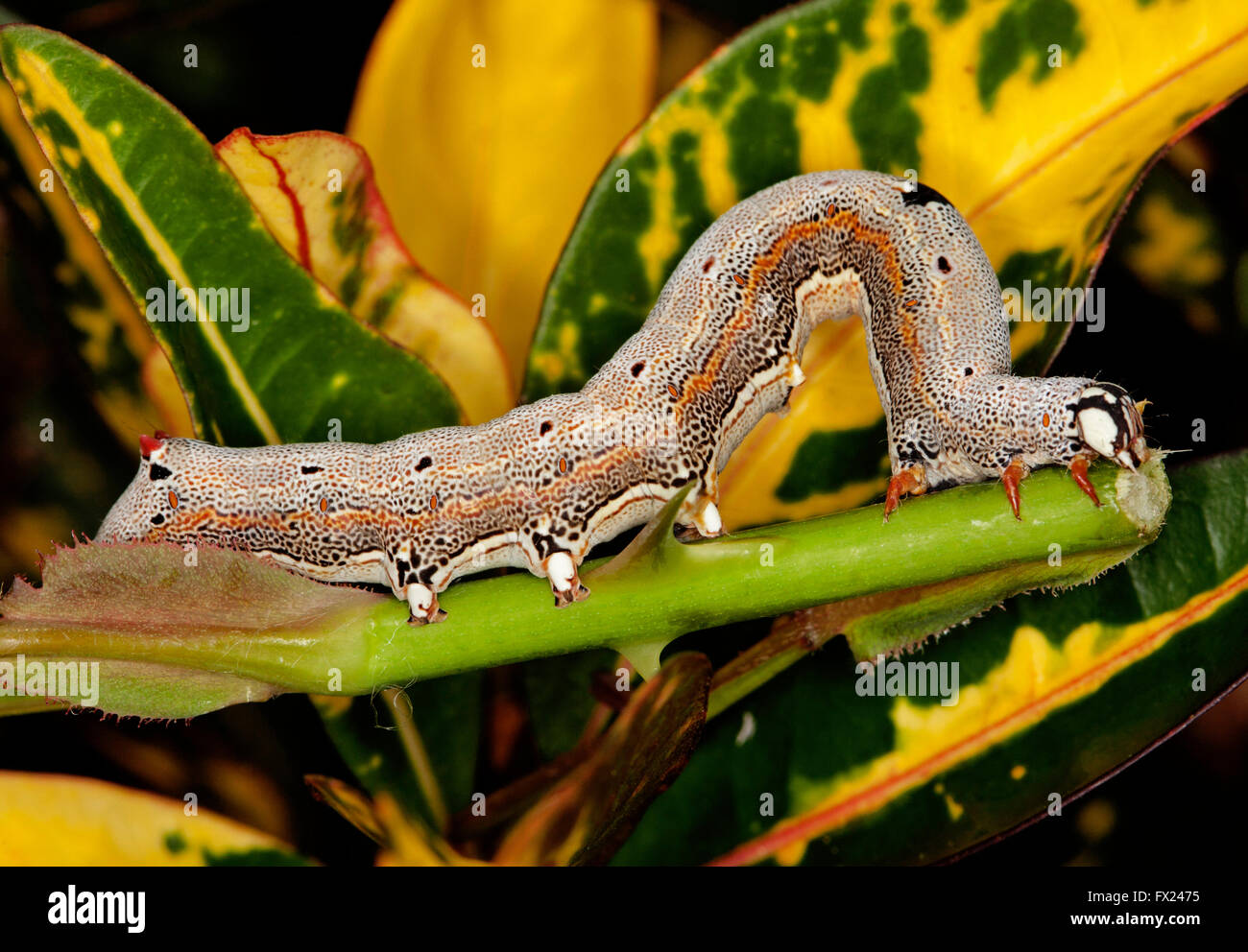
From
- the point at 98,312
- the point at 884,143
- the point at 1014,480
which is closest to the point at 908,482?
the point at 1014,480

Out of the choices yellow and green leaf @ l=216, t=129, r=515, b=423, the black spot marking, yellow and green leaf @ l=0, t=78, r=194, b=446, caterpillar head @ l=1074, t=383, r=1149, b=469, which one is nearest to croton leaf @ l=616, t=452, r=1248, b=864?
caterpillar head @ l=1074, t=383, r=1149, b=469

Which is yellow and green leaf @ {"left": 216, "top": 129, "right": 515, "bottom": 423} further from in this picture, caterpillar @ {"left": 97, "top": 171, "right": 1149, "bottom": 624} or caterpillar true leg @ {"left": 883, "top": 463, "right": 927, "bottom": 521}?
caterpillar true leg @ {"left": 883, "top": 463, "right": 927, "bottom": 521}

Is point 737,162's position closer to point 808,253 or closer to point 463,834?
point 808,253

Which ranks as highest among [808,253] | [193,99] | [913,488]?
[193,99]

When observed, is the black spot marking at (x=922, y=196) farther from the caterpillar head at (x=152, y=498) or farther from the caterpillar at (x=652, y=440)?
the caterpillar head at (x=152, y=498)

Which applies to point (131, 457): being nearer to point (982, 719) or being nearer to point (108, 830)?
point (108, 830)

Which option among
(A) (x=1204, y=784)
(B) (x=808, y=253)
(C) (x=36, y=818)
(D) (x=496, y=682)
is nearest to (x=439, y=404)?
(D) (x=496, y=682)

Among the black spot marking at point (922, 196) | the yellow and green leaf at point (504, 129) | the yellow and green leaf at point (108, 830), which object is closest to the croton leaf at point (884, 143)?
the black spot marking at point (922, 196)
